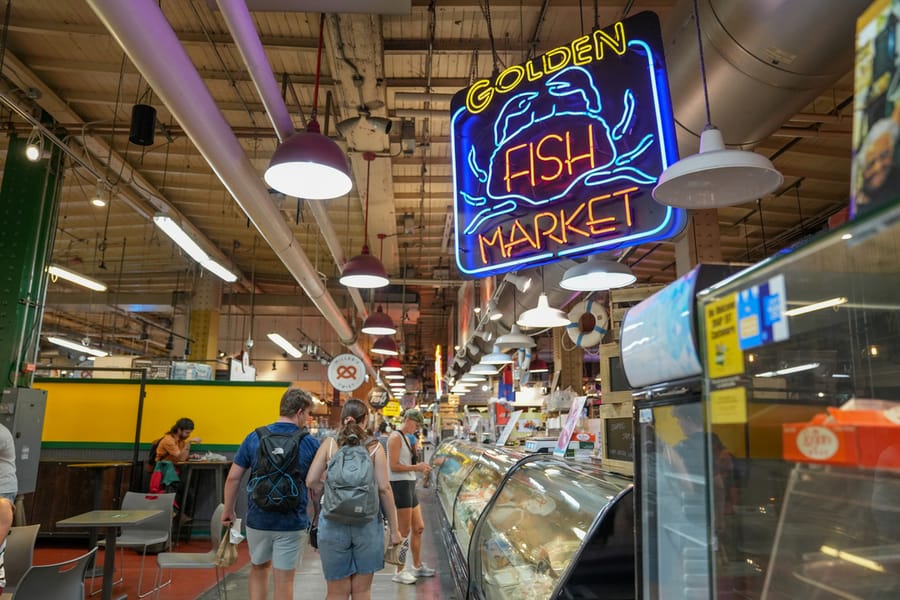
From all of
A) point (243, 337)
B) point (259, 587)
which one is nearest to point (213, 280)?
point (243, 337)

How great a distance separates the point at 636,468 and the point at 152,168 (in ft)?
31.6

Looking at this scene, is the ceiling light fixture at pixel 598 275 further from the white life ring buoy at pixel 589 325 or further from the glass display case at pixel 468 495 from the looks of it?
the white life ring buoy at pixel 589 325

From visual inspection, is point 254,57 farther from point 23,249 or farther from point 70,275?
point 70,275

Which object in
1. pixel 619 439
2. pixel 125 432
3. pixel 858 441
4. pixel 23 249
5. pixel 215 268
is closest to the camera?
pixel 858 441

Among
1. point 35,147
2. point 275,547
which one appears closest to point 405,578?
point 275,547

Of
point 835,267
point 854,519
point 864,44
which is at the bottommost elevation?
point 854,519

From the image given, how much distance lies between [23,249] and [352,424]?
6.45 meters

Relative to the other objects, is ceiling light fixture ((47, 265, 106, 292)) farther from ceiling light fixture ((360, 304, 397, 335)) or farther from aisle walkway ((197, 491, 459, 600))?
aisle walkway ((197, 491, 459, 600))

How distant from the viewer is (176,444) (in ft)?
26.0

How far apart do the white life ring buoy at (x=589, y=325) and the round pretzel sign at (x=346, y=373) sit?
19.0 feet

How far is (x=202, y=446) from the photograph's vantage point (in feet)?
30.0

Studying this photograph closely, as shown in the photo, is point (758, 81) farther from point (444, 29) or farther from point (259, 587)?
point (259, 587)

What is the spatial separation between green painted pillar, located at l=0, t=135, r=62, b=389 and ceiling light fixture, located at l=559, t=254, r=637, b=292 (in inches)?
286

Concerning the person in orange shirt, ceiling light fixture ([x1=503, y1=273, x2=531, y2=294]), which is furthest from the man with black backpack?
the person in orange shirt
